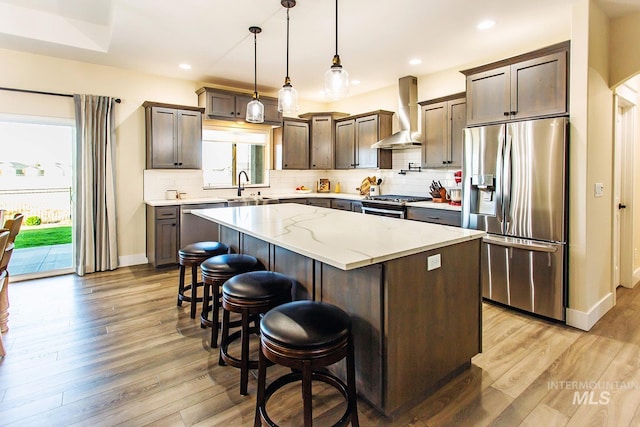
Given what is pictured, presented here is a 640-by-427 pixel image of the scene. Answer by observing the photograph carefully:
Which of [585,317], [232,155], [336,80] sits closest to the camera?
[336,80]

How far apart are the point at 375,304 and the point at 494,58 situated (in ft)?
13.4

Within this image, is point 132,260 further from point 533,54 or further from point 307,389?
point 533,54

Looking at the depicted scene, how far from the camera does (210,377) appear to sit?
229 centimetres

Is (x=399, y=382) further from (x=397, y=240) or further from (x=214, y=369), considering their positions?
(x=214, y=369)

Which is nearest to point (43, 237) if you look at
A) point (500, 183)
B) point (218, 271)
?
point (218, 271)

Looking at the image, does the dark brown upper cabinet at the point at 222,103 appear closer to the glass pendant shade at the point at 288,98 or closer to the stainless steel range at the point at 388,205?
the stainless steel range at the point at 388,205

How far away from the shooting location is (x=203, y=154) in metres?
5.74

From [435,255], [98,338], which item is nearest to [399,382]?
[435,255]

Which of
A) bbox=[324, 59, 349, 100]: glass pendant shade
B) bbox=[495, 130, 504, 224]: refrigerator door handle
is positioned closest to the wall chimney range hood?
bbox=[495, 130, 504, 224]: refrigerator door handle

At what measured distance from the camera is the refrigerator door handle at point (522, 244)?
3100 millimetres

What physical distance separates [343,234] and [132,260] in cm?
414

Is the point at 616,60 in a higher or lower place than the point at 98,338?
higher

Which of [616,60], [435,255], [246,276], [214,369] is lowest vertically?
[214,369]

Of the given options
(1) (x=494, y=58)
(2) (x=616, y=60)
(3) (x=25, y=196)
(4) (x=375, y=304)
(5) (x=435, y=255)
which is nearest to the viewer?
(4) (x=375, y=304)
